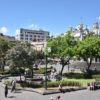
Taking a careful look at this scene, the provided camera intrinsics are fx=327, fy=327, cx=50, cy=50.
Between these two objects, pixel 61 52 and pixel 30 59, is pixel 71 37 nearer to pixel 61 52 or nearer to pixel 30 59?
pixel 61 52

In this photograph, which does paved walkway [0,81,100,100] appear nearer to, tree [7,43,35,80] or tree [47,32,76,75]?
tree [7,43,35,80]

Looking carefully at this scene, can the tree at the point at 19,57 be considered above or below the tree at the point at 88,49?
below

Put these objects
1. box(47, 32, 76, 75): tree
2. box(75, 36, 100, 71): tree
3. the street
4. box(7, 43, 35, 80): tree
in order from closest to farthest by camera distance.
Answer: the street
box(7, 43, 35, 80): tree
box(75, 36, 100, 71): tree
box(47, 32, 76, 75): tree

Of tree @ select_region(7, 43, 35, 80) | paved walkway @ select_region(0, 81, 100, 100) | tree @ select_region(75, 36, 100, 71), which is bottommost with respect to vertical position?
paved walkway @ select_region(0, 81, 100, 100)

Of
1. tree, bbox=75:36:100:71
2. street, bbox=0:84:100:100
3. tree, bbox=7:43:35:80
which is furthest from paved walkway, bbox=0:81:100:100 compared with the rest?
tree, bbox=75:36:100:71

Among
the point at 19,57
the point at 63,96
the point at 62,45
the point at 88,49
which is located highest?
the point at 62,45

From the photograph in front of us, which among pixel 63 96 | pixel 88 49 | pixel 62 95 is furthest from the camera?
pixel 88 49

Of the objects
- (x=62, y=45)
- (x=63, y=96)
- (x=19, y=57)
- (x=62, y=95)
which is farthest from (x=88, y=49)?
(x=63, y=96)

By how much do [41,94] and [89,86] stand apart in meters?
6.76

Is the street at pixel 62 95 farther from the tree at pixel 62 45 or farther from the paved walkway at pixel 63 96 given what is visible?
the tree at pixel 62 45

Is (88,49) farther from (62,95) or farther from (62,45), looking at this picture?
(62,95)

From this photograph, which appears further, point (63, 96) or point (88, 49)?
point (88, 49)

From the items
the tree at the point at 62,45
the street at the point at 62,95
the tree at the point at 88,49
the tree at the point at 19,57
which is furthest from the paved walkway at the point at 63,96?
the tree at the point at 62,45

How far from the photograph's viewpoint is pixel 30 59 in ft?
123
